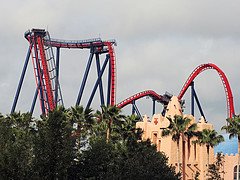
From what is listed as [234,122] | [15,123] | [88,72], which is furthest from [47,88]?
[234,122]

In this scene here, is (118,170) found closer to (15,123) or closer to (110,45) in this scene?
(15,123)

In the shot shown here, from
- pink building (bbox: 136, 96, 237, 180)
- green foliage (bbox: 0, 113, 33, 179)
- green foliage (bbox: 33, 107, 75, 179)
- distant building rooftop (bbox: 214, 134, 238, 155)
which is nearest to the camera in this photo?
green foliage (bbox: 0, 113, 33, 179)

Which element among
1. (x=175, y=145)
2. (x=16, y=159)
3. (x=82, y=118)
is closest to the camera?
(x=16, y=159)

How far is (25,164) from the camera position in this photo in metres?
32.8

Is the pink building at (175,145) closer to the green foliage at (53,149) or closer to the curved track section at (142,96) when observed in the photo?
the curved track section at (142,96)

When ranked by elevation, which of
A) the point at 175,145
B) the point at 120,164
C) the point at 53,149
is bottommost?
the point at 53,149

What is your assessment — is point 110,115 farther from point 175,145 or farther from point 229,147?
point 229,147

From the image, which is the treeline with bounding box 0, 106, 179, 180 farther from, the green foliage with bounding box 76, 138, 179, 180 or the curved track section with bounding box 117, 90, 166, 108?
the curved track section with bounding box 117, 90, 166, 108

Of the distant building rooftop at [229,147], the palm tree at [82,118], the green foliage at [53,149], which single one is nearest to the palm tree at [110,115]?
the palm tree at [82,118]

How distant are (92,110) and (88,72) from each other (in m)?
24.7

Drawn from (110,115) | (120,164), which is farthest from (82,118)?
(120,164)

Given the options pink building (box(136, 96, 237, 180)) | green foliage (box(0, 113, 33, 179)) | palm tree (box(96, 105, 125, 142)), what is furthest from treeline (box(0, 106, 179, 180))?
pink building (box(136, 96, 237, 180))

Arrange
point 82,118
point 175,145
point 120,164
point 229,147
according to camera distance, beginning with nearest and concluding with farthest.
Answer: point 120,164 < point 82,118 < point 175,145 < point 229,147

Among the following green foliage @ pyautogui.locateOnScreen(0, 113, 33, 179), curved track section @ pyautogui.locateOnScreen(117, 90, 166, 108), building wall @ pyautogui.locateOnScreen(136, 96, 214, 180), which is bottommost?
green foliage @ pyautogui.locateOnScreen(0, 113, 33, 179)
